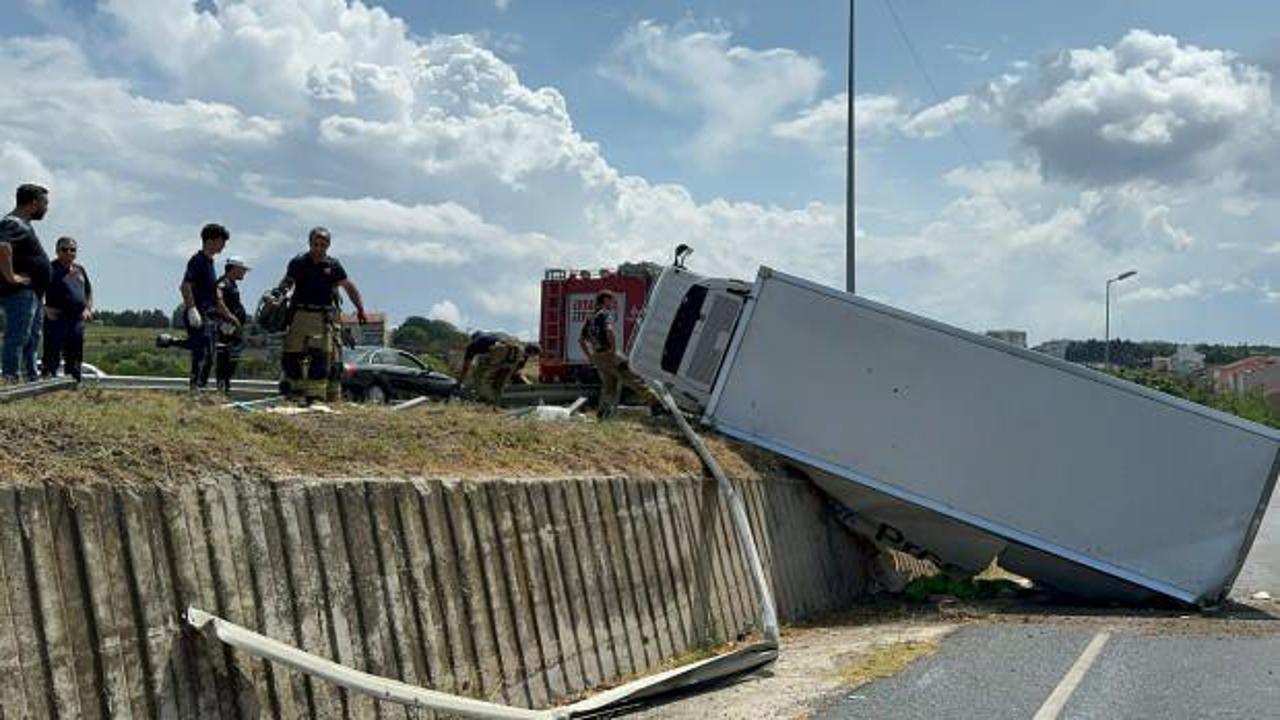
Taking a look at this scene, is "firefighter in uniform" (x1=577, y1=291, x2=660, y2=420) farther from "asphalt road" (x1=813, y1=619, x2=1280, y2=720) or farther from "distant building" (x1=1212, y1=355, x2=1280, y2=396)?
"distant building" (x1=1212, y1=355, x2=1280, y2=396)

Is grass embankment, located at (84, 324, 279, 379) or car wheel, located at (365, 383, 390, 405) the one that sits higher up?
grass embankment, located at (84, 324, 279, 379)

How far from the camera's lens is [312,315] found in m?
10.8

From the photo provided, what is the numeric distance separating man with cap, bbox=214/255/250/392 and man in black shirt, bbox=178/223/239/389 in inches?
13.1

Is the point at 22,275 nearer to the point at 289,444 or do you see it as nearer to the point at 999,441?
the point at 289,444

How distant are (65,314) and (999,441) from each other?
870 centimetres

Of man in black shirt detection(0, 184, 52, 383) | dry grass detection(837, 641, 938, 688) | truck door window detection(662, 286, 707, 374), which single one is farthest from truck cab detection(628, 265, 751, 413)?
man in black shirt detection(0, 184, 52, 383)

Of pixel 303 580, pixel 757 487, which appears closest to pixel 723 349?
pixel 757 487

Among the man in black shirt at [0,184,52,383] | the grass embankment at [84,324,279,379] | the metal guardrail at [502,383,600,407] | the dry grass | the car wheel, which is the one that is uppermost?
the man in black shirt at [0,184,52,383]

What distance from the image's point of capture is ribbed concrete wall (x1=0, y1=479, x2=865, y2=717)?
188 inches

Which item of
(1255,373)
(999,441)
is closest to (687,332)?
(999,441)

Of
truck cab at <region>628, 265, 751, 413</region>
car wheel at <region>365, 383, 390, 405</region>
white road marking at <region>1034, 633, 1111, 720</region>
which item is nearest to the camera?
white road marking at <region>1034, 633, 1111, 720</region>

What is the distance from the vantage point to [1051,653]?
30.4 feet

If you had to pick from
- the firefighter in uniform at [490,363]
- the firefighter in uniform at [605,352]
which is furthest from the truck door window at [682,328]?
the firefighter in uniform at [490,363]

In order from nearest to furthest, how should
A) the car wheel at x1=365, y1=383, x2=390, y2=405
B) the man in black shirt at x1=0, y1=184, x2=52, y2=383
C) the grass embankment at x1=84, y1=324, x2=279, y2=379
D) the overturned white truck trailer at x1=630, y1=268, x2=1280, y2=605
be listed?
the man in black shirt at x1=0, y1=184, x2=52, y2=383 → the overturned white truck trailer at x1=630, y1=268, x2=1280, y2=605 → the car wheel at x1=365, y1=383, x2=390, y2=405 → the grass embankment at x1=84, y1=324, x2=279, y2=379
